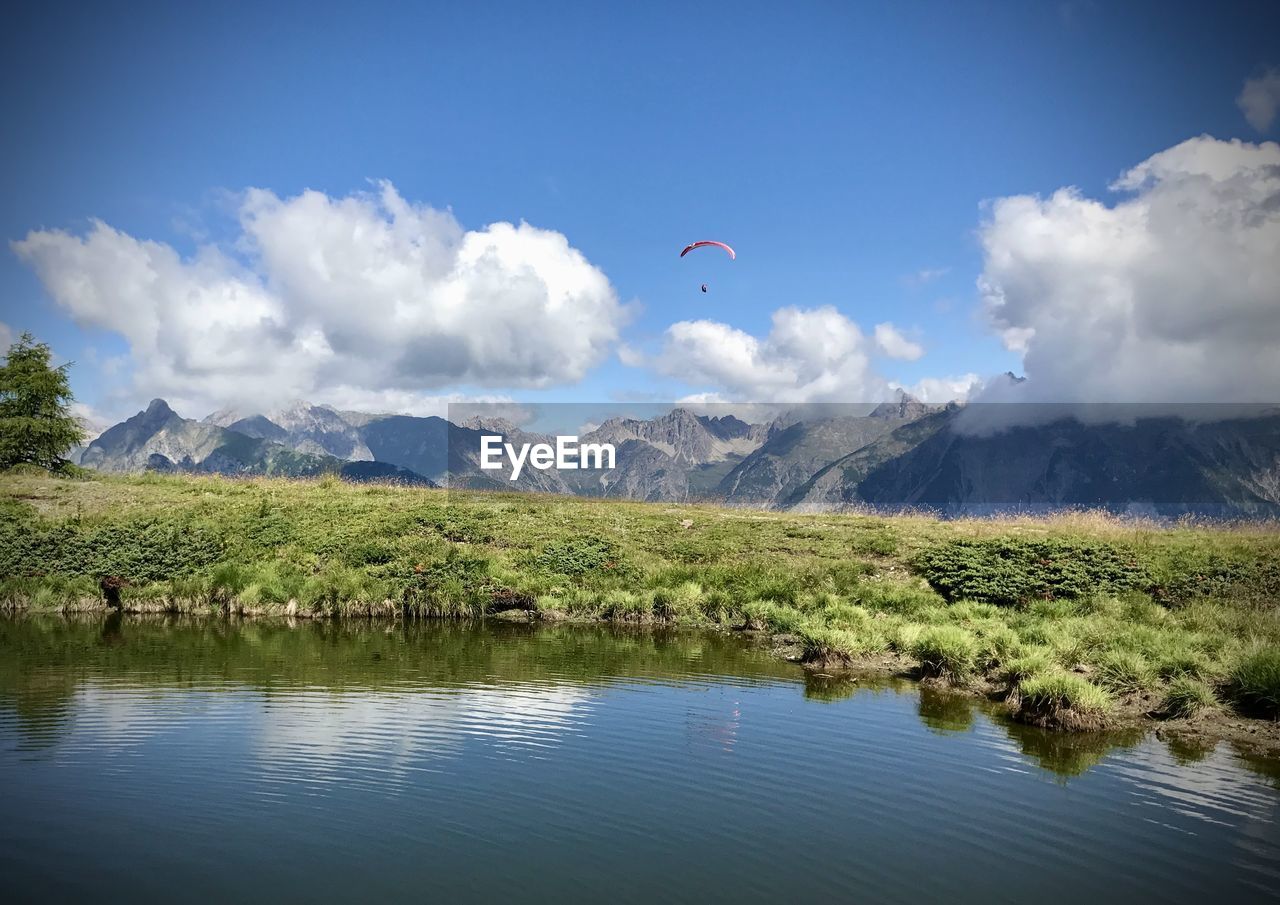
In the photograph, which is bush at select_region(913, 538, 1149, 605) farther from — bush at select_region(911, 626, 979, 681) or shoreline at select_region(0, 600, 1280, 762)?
shoreline at select_region(0, 600, 1280, 762)

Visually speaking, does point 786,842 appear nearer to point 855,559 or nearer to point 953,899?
point 953,899

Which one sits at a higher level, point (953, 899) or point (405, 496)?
point (405, 496)

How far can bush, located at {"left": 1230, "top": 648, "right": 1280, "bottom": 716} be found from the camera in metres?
21.6

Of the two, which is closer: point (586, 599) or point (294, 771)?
point (294, 771)

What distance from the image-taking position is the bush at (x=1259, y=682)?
21.6 metres

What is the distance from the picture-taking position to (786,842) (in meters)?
13.6

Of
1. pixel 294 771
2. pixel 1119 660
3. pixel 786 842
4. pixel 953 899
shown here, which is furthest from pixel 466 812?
pixel 1119 660

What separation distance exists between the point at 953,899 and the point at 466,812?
8266mm

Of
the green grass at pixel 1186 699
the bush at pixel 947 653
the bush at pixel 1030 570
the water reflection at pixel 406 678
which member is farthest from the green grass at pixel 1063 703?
the bush at pixel 1030 570

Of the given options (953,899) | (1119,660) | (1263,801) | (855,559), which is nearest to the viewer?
(953,899)

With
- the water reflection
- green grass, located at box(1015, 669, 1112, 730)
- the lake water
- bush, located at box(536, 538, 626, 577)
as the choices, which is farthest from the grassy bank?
the lake water

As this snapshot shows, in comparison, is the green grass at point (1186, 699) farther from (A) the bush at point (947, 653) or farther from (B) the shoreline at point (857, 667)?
(A) the bush at point (947, 653)

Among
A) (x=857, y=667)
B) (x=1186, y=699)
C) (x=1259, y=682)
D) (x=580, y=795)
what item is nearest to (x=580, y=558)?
(x=857, y=667)

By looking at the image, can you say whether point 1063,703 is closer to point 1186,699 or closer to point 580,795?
point 1186,699
